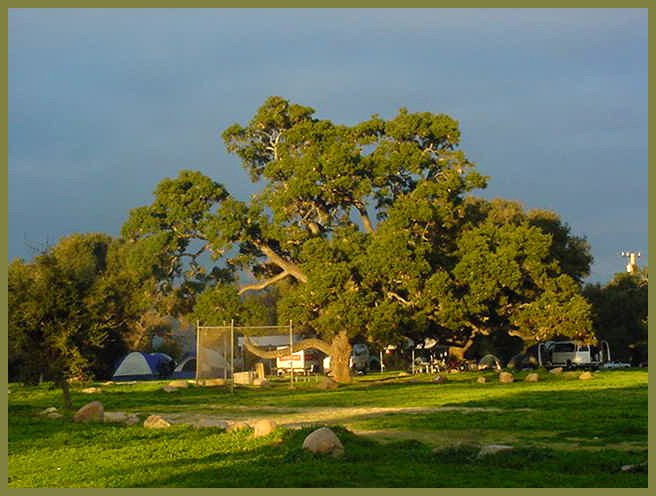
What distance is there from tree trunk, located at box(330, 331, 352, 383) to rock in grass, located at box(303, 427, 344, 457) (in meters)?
30.0

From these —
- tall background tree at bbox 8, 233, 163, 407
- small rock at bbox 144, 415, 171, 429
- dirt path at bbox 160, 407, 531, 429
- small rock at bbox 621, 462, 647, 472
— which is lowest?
dirt path at bbox 160, 407, 531, 429

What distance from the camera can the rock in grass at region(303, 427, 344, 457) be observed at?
Result: 566 inches

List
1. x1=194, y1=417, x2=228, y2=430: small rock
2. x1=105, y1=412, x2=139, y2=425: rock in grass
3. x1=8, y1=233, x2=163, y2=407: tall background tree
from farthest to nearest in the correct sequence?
1. x1=8, y1=233, x2=163, y2=407: tall background tree
2. x1=105, y1=412, x2=139, y2=425: rock in grass
3. x1=194, y1=417, x2=228, y2=430: small rock

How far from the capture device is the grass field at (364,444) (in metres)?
12.6

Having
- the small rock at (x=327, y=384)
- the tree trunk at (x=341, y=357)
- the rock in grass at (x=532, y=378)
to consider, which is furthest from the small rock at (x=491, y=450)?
the tree trunk at (x=341, y=357)

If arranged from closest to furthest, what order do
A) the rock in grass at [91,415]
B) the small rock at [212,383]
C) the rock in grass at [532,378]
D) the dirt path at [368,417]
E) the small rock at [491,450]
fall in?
the small rock at [491,450] → the dirt path at [368,417] → the rock in grass at [91,415] → the small rock at [212,383] → the rock in grass at [532,378]

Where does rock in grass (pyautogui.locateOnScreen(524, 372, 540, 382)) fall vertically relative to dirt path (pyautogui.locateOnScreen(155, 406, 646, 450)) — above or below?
below

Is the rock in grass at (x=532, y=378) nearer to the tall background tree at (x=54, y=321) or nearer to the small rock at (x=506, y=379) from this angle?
the small rock at (x=506, y=379)

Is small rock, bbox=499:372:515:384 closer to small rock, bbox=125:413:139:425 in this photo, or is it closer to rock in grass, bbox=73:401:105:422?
small rock, bbox=125:413:139:425

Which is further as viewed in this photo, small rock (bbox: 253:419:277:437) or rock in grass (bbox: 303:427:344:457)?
small rock (bbox: 253:419:277:437)

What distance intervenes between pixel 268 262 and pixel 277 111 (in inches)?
299

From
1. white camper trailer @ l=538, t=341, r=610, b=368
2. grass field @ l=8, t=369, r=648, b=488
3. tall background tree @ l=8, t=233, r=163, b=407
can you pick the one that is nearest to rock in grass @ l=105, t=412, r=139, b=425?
grass field @ l=8, t=369, r=648, b=488

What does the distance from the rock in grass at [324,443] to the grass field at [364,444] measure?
0.16m

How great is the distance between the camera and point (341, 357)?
45.0 metres
